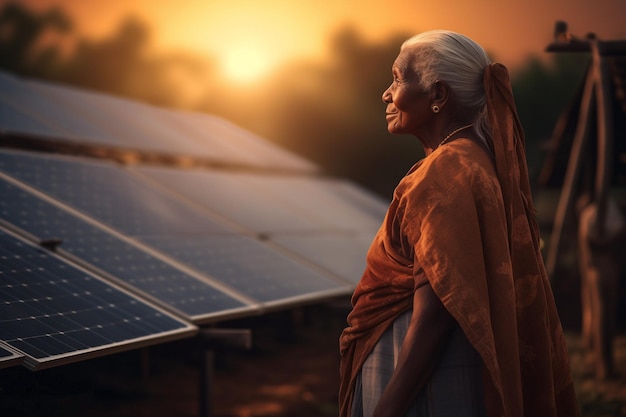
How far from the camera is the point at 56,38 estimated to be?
3888 centimetres

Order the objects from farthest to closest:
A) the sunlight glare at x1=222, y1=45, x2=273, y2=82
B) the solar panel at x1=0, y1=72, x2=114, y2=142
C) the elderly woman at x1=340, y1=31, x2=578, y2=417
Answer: the sunlight glare at x1=222, y1=45, x2=273, y2=82, the solar panel at x1=0, y1=72, x2=114, y2=142, the elderly woman at x1=340, y1=31, x2=578, y2=417

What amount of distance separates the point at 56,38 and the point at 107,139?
32827 mm

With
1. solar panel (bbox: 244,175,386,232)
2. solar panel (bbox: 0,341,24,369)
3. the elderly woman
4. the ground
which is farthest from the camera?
solar panel (bbox: 244,175,386,232)

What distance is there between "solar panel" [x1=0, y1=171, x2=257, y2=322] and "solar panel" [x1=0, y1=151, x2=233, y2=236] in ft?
1.16

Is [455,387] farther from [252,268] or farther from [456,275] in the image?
[252,268]

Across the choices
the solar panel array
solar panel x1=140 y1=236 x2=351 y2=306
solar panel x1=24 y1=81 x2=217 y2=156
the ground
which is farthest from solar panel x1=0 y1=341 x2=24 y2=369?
solar panel x1=24 y1=81 x2=217 y2=156

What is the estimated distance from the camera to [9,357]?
9.89 feet

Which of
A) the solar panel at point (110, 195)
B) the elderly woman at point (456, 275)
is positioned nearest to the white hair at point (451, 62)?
the elderly woman at point (456, 275)

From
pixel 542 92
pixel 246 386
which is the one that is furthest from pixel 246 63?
pixel 246 386

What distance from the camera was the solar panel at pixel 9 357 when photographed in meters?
2.97

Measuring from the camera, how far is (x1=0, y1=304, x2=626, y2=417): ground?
7848mm

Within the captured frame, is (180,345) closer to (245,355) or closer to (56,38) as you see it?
(245,355)

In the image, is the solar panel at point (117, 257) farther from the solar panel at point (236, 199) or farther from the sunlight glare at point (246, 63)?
the sunlight glare at point (246, 63)

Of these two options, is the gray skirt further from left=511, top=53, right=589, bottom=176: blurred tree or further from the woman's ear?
left=511, top=53, right=589, bottom=176: blurred tree
